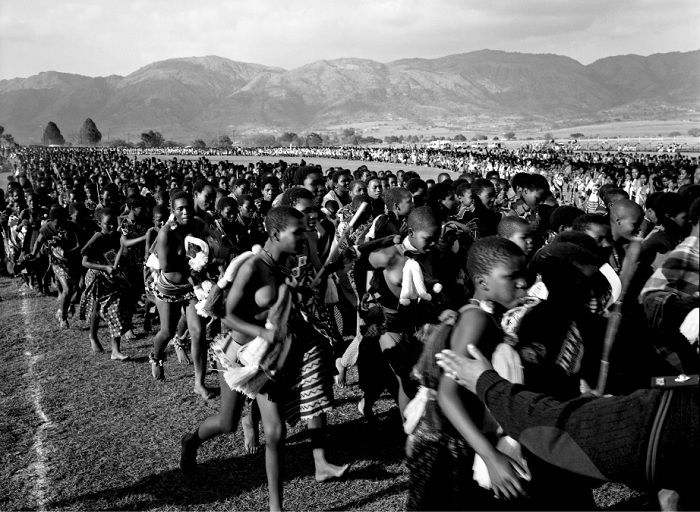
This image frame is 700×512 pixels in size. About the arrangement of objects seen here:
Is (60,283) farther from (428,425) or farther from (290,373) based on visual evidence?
(428,425)

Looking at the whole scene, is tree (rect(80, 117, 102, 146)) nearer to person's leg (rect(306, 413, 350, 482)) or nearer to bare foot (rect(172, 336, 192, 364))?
bare foot (rect(172, 336, 192, 364))

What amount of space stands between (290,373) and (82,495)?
5.68 ft

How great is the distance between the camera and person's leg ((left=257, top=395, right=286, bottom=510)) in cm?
348

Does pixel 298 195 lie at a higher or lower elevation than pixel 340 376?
higher

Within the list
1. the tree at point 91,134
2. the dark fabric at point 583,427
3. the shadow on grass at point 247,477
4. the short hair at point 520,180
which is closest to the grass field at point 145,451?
the shadow on grass at point 247,477

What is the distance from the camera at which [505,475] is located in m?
2.20

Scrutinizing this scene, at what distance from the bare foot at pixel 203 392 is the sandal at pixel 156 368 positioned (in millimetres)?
599

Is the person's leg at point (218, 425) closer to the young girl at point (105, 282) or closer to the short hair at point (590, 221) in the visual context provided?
the short hair at point (590, 221)

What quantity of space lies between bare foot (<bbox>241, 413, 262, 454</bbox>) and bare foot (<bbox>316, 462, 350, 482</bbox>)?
65 centimetres

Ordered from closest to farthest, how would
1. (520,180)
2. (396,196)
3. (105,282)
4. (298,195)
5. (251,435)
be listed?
1. (251,435)
2. (298,195)
3. (520,180)
4. (396,196)
5. (105,282)

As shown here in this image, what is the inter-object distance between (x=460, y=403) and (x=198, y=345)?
365 cm

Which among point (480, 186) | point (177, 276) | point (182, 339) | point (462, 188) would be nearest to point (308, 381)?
point (177, 276)

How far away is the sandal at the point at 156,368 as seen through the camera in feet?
20.0

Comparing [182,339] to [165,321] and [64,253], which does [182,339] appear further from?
[64,253]
